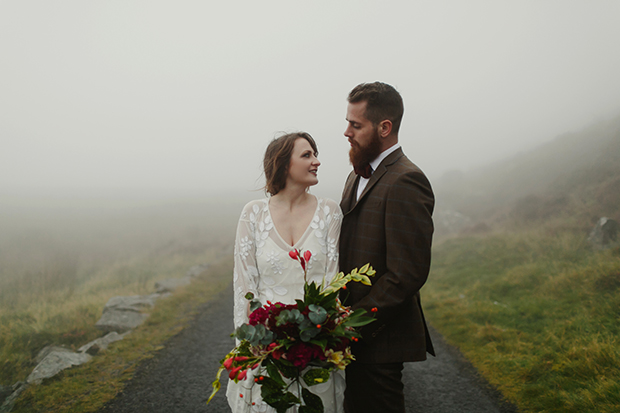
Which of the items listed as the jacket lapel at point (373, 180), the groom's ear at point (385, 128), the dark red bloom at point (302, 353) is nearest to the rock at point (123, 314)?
the jacket lapel at point (373, 180)

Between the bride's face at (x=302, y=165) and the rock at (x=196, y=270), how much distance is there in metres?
11.7

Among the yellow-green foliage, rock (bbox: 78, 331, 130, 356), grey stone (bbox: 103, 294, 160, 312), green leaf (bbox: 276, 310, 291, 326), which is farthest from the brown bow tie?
grey stone (bbox: 103, 294, 160, 312)

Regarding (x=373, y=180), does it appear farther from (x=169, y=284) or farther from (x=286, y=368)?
(x=169, y=284)

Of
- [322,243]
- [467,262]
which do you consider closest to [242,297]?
[322,243]

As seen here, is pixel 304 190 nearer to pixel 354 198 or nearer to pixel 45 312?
pixel 354 198

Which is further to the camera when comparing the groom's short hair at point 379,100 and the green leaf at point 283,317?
the groom's short hair at point 379,100

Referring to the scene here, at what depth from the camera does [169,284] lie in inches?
445

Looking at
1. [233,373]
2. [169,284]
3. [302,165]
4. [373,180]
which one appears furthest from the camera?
[169,284]

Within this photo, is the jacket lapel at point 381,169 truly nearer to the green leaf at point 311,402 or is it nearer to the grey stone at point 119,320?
the green leaf at point 311,402

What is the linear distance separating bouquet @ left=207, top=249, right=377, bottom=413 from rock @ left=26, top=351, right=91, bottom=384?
435cm

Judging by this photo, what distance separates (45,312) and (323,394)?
7641 millimetres

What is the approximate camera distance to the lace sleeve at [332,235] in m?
2.84

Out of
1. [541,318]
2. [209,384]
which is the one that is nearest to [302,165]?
[209,384]

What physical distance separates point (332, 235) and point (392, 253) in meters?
0.61
